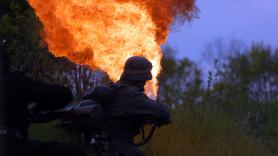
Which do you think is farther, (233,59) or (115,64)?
(233,59)

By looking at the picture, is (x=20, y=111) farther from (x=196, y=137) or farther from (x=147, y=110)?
(x=196, y=137)

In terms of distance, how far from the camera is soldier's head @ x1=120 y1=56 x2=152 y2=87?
7406 mm

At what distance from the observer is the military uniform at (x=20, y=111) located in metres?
6.18

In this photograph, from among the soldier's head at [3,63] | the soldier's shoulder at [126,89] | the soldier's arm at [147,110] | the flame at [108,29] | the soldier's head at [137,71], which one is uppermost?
the flame at [108,29]

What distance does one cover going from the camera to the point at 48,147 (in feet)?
20.5

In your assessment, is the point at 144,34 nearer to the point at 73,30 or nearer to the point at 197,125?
the point at 73,30

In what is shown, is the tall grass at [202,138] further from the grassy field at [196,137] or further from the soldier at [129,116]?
the soldier at [129,116]

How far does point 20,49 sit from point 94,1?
583 cm

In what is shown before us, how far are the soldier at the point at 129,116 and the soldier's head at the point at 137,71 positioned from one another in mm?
41

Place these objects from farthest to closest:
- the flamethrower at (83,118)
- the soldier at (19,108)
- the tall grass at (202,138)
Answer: the tall grass at (202,138) < the flamethrower at (83,118) < the soldier at (19,108)

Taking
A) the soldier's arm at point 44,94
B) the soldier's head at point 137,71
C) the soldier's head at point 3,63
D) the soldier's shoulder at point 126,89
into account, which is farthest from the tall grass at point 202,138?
the soldier's head at point 3,63

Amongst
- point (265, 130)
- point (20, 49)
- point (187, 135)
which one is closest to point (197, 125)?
point (187, 135)

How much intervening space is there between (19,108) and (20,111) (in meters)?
0.03

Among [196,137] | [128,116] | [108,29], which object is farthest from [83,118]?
[196,137]
